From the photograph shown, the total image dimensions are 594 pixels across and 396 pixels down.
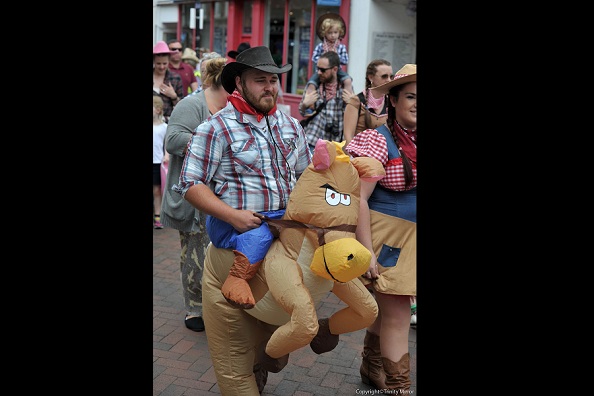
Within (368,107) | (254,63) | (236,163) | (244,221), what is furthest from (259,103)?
(368,107)

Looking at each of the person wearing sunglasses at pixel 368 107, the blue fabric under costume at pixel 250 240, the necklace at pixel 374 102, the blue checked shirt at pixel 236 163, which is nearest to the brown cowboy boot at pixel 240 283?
the blue fabric under costume at pixel 250 240

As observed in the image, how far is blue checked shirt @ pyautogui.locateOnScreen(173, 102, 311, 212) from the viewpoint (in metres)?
3.32

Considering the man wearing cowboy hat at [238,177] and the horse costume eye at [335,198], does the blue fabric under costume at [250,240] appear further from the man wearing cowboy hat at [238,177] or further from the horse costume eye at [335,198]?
the horse costume eye at [335,198]

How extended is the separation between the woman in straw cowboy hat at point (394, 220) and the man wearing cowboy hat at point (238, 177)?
1.53 ft

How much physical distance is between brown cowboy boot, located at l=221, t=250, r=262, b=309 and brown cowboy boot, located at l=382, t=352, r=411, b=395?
3.12 ft

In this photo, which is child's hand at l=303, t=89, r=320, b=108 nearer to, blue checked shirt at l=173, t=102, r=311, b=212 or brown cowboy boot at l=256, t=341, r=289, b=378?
blue checked shirt at l=173, t=102, r=311, b=212

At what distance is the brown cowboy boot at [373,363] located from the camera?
13.3 feet
